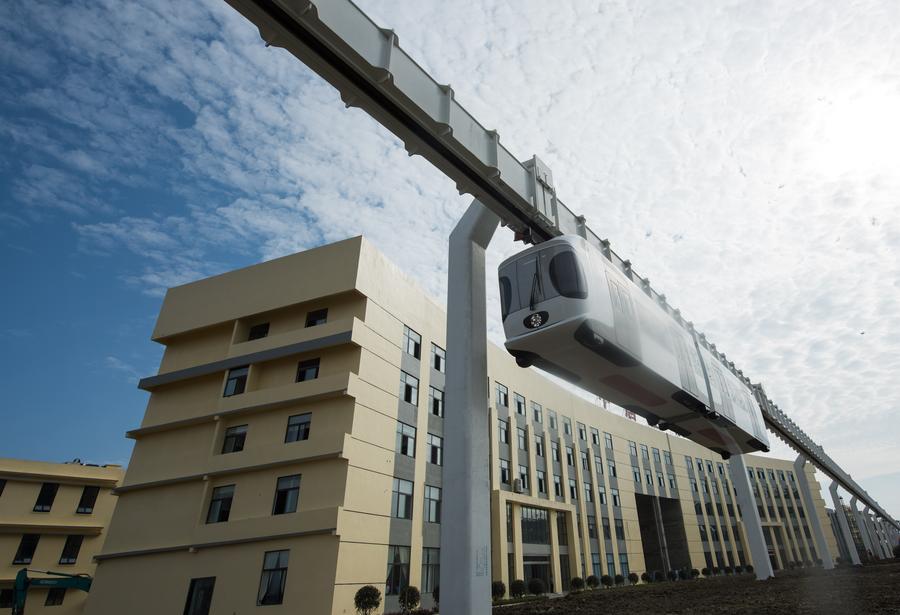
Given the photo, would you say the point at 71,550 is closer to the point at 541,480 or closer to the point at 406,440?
the point at 406,440

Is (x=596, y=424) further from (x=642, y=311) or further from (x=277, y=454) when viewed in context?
(x=642, y=311)

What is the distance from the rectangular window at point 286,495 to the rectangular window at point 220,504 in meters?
2.71

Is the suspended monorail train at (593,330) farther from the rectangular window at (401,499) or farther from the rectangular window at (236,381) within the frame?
the rectangular window at (236,381)

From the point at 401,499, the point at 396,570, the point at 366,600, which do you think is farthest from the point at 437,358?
Result: the point at 366,600

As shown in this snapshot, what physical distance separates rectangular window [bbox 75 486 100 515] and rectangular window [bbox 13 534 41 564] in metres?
2.74

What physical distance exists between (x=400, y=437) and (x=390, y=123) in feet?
70.2

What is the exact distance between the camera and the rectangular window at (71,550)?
33.7 m

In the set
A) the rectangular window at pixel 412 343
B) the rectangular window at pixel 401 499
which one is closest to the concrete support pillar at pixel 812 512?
the rectangular window at pixel 401 499

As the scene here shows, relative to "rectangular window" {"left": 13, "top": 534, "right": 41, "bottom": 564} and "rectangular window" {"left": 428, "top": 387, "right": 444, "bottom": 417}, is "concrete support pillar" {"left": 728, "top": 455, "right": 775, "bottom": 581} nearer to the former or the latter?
"rectangular window" {"left": 428, "top": 387, "right": 444, "bottom": 417}

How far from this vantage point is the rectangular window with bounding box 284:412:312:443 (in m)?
24.2

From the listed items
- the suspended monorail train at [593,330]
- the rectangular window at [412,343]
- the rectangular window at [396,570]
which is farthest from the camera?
the rectangular window at [412,343]

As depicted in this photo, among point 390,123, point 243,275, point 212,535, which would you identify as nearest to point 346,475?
point 212,535

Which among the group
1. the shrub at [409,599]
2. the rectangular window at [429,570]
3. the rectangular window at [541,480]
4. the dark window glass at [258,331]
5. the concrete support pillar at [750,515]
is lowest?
the shrub at [409,599]

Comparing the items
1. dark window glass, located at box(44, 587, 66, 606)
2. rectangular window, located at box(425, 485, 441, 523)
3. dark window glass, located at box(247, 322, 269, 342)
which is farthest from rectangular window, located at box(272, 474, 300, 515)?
dark window glass, located at box(44, 587, 66, 606)
